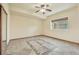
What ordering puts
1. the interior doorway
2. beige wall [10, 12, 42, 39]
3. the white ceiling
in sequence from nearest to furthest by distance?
1. the interior doorway
2. the white ceiling
3. beige wall [10, 12, 42, 39]

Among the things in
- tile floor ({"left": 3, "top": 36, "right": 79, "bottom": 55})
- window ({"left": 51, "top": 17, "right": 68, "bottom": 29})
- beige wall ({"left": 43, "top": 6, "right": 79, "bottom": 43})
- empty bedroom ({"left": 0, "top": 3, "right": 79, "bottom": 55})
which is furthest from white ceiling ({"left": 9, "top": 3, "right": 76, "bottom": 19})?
tile floor ({"left": 3, "top": 36, "right": 79, "bottom": 55})

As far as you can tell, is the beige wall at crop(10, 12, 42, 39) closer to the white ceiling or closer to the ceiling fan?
the white ceiling

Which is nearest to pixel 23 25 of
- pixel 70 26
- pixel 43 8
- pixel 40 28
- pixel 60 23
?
pixel 40 28

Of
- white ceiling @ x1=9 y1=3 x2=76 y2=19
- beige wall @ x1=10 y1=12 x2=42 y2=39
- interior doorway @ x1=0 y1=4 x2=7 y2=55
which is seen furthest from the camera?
beige wall @ x1=10 y1=12 x2=42 y2=39

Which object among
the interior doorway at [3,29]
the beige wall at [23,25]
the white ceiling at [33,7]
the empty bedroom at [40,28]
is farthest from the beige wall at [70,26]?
the interior doorway at [3,29]

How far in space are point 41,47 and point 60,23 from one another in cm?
76

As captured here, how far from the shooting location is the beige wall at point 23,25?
8.06 ft

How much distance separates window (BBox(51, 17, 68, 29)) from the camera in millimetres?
2510

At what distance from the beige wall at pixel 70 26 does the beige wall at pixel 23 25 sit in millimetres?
203

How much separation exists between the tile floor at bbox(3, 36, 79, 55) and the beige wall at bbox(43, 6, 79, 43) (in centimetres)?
14

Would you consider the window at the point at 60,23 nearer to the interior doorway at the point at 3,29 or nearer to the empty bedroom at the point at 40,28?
the empty bedroom at the point at 40,28

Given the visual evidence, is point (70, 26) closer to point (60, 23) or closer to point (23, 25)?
point (60, 23)

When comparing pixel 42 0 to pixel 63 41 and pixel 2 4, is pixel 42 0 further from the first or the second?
pixel 63 41
